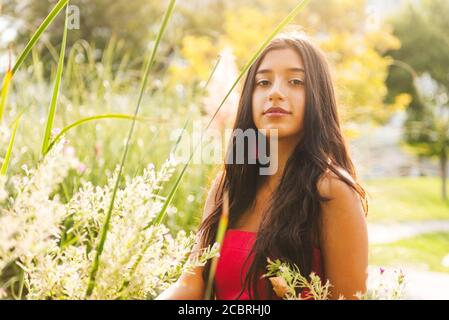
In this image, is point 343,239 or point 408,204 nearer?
point 343,239

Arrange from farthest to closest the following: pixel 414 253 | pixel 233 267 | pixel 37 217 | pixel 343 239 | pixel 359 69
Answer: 1. pixel 359 69
2. pixel 414 253
3. pixel 233 267
4. pixel 343 239
5. pixel 37 217

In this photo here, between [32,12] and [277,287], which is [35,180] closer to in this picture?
[277,287]

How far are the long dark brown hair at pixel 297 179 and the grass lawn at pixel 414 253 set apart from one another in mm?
2783

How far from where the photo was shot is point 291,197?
128cm

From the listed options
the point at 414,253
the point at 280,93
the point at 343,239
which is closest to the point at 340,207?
the point at 343,239

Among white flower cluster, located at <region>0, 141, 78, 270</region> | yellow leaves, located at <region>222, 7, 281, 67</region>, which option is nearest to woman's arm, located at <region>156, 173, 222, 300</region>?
white flower cluster, located at <region>0, 141, 78, 270</region>

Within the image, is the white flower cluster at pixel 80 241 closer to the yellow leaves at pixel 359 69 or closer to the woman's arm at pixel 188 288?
the woman's arm at pixel 188 288

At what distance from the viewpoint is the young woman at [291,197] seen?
1195 millimetres

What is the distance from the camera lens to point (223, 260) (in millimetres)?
1325

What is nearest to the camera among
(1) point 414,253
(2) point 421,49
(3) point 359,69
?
(1) point 414,253

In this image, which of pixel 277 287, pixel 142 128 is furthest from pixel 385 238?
pixel 277 287

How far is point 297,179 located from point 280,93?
0.20 metres

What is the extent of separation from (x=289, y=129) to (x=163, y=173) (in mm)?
655

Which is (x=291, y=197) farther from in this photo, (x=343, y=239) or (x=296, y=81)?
(x=296, y=81)
